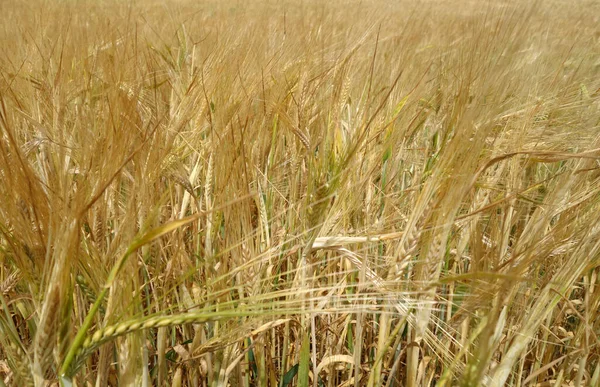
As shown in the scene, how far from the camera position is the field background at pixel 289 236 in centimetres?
48

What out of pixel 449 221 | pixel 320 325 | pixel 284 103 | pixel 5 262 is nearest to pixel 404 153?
pixel 284 103

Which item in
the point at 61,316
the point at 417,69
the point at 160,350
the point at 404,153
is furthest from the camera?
the point at 417,69

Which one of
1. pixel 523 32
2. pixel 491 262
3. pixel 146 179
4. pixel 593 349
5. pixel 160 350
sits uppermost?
pixel 523 32

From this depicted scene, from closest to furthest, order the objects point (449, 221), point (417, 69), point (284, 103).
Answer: point (449, 221)
point (284, 103)
point (417, 69)

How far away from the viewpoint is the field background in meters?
0.48

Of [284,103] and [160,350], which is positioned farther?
[284,103]

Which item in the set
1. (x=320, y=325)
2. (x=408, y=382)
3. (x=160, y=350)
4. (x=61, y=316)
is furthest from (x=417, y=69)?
(x=61, y=316)

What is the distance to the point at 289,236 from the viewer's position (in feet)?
2.47

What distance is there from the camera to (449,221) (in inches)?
22.3

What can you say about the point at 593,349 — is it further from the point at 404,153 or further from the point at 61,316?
the point at 61,316

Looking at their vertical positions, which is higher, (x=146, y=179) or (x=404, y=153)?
(x=146, y=179)

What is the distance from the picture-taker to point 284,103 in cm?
101

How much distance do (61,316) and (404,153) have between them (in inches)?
34.0

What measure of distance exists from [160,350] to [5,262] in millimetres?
321
